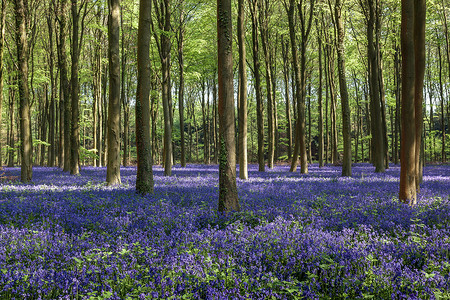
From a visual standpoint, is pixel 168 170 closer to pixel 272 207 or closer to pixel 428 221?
pixel 272 207

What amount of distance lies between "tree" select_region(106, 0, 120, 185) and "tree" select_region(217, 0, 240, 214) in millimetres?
5865

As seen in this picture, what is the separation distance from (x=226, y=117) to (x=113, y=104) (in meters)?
6.15

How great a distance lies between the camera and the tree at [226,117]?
267 inches

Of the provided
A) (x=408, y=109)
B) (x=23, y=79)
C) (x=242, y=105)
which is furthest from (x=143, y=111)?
(x=408, y=109)

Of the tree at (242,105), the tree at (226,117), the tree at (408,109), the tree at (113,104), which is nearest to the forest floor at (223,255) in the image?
the tree at (226,117)

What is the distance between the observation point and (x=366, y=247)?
4129mm

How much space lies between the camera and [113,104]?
11188mm

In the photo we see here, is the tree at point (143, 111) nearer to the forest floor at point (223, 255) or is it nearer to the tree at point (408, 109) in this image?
the forest floor at point (223, 255)

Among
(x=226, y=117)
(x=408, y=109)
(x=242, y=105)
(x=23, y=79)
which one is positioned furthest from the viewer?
(x=242, y=105)

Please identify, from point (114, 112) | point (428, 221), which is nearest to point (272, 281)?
point (428, 221)

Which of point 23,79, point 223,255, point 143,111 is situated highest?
point 23,79

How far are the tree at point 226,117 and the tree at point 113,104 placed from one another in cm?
586

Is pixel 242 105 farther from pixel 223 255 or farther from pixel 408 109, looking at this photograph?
pixel 223 255

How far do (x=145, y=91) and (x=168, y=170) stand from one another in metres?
7.56
